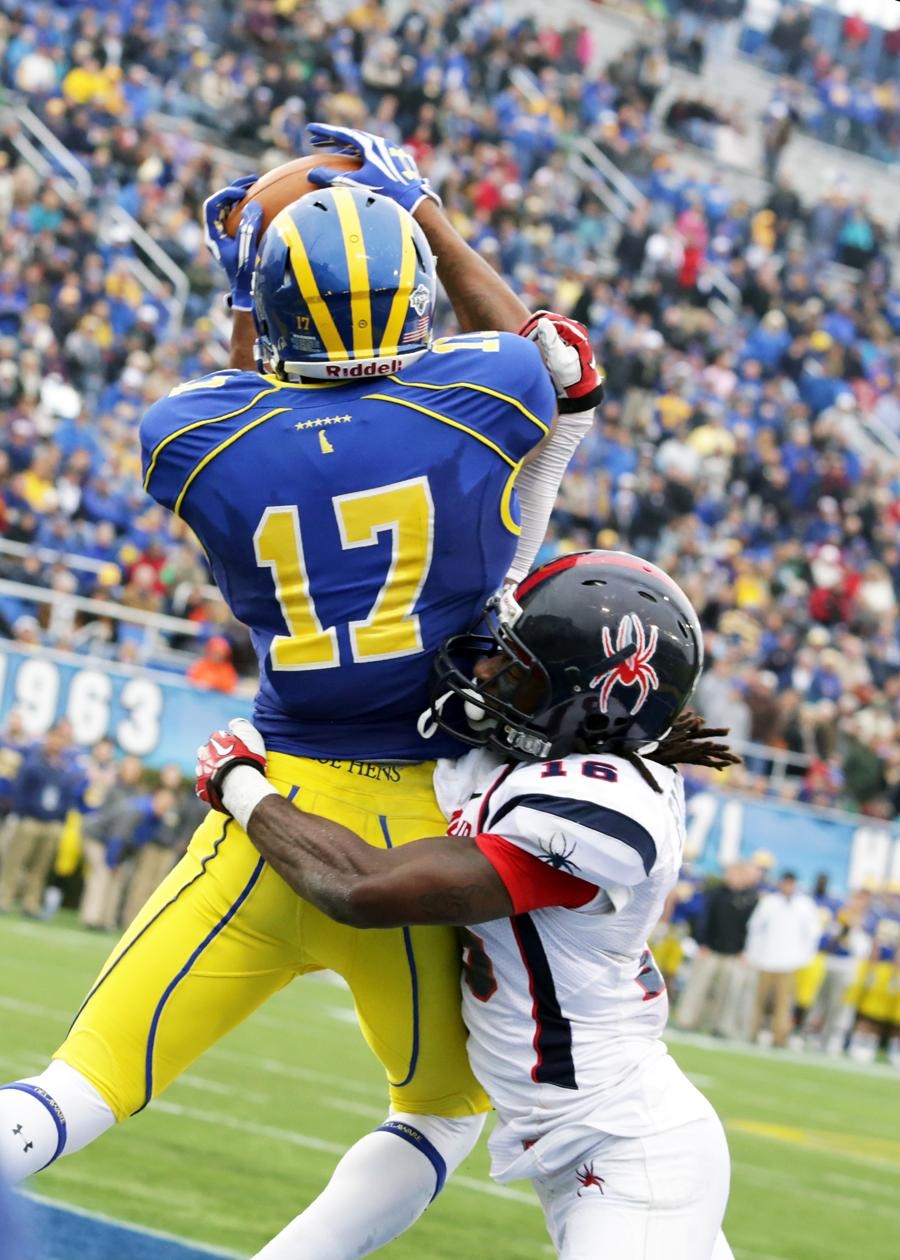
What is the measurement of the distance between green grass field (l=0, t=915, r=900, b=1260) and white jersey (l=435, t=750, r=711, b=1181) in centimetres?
223

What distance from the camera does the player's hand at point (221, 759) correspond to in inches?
128

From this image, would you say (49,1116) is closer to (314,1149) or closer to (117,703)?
(314,1149)

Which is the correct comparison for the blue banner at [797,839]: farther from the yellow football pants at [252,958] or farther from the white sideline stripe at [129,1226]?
the yellow football pants at [252,958]

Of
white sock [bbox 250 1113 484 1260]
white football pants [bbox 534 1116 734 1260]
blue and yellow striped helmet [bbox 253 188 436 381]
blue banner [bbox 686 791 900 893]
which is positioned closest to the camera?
white football pants [bbox 534 1116 734 1260]

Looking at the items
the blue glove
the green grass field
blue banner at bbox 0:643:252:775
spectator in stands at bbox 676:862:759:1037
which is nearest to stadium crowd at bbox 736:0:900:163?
spectator in stands at bbox 676:862:759:1037

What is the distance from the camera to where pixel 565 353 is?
3453 mm

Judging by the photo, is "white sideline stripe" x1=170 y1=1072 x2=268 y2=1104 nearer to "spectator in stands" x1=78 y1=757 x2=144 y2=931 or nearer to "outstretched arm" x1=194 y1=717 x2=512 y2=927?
"outstretched arm" x1=194 y1=717 x2=512 y2=927

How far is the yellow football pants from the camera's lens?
10.4 feet

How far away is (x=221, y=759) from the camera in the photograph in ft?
10.7

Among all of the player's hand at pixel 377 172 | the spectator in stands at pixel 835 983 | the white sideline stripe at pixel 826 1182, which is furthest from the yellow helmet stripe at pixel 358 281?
the spectator in stands at pixel 835 983

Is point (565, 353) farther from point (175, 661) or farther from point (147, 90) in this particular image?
point (147, 90)

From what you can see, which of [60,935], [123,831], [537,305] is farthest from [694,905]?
[537,305]

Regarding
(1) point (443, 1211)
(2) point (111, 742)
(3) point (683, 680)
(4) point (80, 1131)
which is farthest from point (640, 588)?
(2) point (111, 742)

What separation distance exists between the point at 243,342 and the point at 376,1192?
5.33 feet
